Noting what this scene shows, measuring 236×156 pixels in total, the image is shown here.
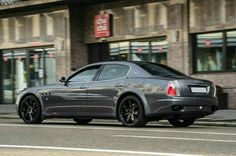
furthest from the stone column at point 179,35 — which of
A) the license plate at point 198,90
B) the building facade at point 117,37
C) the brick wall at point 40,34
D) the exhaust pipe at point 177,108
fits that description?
the exhaust pipe at point 177,108

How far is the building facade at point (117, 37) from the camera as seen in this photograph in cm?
2062

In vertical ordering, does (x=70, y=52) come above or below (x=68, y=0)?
below

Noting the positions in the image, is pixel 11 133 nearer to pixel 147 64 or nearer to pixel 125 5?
pixel 147 64

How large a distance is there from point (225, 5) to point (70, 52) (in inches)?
305

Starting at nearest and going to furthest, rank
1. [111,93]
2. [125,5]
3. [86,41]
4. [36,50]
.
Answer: [111,93] → [125,5] → [86,41] → [36,50]

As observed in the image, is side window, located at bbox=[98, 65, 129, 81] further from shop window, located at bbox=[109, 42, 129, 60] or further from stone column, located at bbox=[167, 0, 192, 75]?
shop window, located at bbox=[109, 42, 129, 60]

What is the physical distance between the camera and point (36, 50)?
27.2 metres

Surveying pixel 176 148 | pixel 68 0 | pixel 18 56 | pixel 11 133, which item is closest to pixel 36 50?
pixel 18 56

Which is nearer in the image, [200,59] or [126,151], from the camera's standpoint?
[126,151]

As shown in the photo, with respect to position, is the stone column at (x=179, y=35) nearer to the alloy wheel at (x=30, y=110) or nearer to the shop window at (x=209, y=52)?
the shop window at (x=209, y=52)

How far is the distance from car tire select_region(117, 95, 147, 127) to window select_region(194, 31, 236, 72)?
823 centimetres

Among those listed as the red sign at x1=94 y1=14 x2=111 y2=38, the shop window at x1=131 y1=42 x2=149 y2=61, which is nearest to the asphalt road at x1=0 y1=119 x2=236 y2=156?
the shop window at x1=131 y1=42 x2=149 y2=61

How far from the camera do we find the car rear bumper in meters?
12.5

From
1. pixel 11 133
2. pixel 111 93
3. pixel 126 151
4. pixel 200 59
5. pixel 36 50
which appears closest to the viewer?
pixel 126 151
